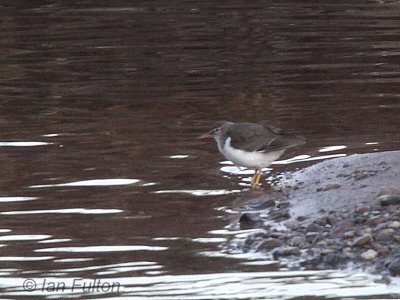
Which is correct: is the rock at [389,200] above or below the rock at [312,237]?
above

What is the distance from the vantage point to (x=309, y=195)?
1328cm

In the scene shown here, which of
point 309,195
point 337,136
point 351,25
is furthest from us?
point 351,25

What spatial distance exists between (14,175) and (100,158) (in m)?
1.18

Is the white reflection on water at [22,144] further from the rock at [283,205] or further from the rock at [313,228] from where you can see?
the rock at [313,228]

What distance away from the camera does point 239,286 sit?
33.9 ft

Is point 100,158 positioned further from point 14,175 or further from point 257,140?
point 257,140

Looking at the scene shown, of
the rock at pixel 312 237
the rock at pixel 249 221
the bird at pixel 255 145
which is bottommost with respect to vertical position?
the rock at pixel 249 221

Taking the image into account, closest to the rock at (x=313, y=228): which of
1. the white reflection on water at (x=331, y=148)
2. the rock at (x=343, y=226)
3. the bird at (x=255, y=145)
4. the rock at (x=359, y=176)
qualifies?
the rock at (x=343, y=226)

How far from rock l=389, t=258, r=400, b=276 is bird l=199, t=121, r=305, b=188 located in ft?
12.4

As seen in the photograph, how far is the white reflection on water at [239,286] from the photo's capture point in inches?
396

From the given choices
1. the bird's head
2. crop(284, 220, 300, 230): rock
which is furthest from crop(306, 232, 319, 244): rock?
the bird's head

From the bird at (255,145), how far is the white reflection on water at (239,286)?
345 cm

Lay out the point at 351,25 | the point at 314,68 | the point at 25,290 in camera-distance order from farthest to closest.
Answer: the point at 351,25 < the point at 314,68 < the point at 25,290

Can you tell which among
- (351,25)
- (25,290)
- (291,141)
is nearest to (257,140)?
(291,141)
